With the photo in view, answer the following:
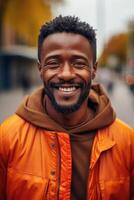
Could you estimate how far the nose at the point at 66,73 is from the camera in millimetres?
2924

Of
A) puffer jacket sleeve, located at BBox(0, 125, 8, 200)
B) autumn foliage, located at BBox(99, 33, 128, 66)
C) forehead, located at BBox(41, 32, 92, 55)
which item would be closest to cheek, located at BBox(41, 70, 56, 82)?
forehead, located at BBox(41, 32, 92, 55)

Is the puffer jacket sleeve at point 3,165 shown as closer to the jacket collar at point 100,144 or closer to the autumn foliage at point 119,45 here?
the jacket collar at point 100,144

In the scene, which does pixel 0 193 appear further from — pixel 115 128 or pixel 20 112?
pixel 115 128

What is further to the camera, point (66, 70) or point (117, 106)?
point (117, 106)

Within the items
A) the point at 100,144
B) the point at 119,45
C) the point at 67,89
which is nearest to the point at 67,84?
the point at 67,89

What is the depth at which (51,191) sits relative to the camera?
2.93 m

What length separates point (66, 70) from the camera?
2.93 metres

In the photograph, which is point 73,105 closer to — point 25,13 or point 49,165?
point 49,165

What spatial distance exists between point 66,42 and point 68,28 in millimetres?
82

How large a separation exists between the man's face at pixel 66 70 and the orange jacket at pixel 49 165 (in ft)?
0.64

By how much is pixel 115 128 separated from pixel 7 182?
67 cm

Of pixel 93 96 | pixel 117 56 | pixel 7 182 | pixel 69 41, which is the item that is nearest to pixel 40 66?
pixel 69 41

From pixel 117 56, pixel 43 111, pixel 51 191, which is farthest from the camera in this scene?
pixel 117 56

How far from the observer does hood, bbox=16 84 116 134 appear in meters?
3.04
